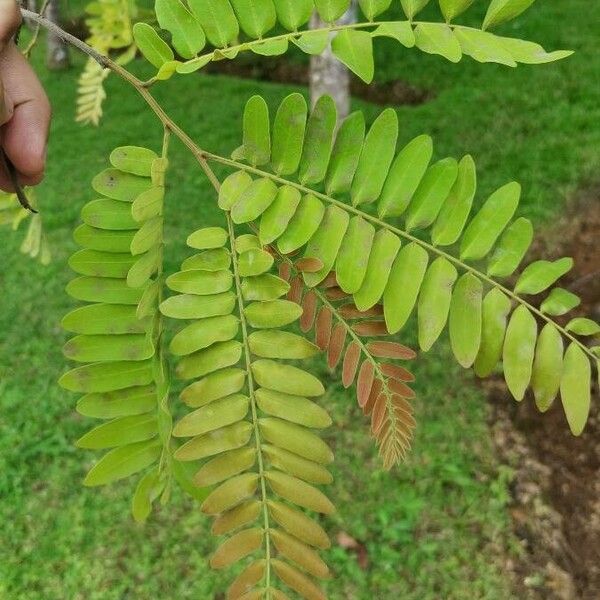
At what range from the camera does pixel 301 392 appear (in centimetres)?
86

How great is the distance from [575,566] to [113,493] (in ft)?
5.54

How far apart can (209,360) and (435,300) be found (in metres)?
0.29

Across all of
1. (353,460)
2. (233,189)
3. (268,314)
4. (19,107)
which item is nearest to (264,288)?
(268,314)

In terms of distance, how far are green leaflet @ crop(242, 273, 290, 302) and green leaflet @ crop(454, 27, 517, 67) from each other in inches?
13.2

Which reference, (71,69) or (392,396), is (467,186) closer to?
(392,396)

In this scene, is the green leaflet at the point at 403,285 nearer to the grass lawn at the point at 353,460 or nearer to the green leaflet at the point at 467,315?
the green leaflet at the point at 467,315

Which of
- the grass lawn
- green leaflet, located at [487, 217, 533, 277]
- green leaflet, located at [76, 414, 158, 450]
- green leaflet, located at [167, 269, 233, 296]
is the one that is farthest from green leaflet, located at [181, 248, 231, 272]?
the grass lawn

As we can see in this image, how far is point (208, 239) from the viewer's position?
887 mm

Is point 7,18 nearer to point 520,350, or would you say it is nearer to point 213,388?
point 213,388

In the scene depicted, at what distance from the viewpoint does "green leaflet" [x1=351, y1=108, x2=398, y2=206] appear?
88cm

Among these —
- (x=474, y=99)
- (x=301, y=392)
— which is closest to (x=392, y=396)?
(x=301, y=392)

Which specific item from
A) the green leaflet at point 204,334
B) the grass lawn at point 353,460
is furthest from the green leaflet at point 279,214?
the grass lawn at point 353,460

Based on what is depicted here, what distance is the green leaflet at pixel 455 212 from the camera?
89 cm

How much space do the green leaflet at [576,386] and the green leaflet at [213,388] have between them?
0.39 metres
